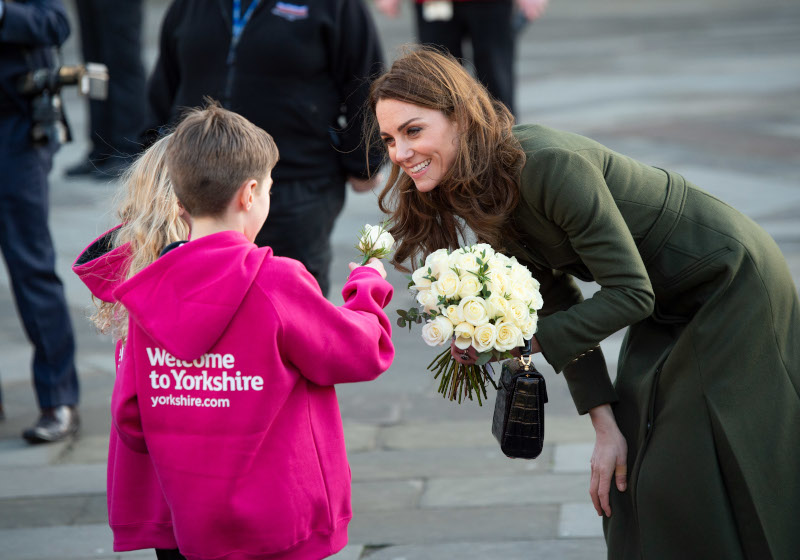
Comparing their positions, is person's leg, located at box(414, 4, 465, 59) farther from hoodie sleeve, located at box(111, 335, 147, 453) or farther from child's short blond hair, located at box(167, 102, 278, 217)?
hoodie sleeve, located at box(111, 335, 147, 453)

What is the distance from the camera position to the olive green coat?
106 inches

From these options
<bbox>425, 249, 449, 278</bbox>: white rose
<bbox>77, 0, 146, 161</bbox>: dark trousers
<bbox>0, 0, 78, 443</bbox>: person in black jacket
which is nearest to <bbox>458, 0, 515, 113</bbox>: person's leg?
<bbox>77, 0, 146, 161</bbox>: dark trousers

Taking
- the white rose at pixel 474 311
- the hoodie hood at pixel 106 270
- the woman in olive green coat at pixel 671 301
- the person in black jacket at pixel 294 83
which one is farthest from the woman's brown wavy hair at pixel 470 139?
the person in black jacket at pixel 294 83

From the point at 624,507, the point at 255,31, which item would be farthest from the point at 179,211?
the point at 255,31

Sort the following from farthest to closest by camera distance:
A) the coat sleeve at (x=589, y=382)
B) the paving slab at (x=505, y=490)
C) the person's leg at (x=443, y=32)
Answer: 1. the person's leg at (x=443, y=32)
2. the paving slab at (x=505, y=490)
3. the coat sleeve at (x=589, y=382)

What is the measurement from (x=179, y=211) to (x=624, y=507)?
1.39m

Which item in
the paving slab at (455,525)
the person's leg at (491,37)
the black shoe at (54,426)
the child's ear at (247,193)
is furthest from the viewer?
the person's leg at (491,37)

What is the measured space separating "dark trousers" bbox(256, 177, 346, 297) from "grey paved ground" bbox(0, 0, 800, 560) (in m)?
0.66

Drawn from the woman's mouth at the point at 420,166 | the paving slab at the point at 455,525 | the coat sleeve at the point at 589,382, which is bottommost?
the paving slab at the point at 455,525

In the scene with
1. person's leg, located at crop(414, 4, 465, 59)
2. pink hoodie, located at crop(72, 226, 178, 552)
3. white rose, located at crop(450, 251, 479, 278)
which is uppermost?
white rose, located at crop(450, 251, 479, 278)

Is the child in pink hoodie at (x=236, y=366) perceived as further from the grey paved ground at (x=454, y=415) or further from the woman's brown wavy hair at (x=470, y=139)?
the grey paved ground at (x=454, y=415)

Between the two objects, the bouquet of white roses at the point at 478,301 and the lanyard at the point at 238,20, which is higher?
the lanyard at the point at 238,20

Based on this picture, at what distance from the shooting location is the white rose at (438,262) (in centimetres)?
271

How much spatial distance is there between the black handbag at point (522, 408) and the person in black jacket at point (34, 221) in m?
2.78
